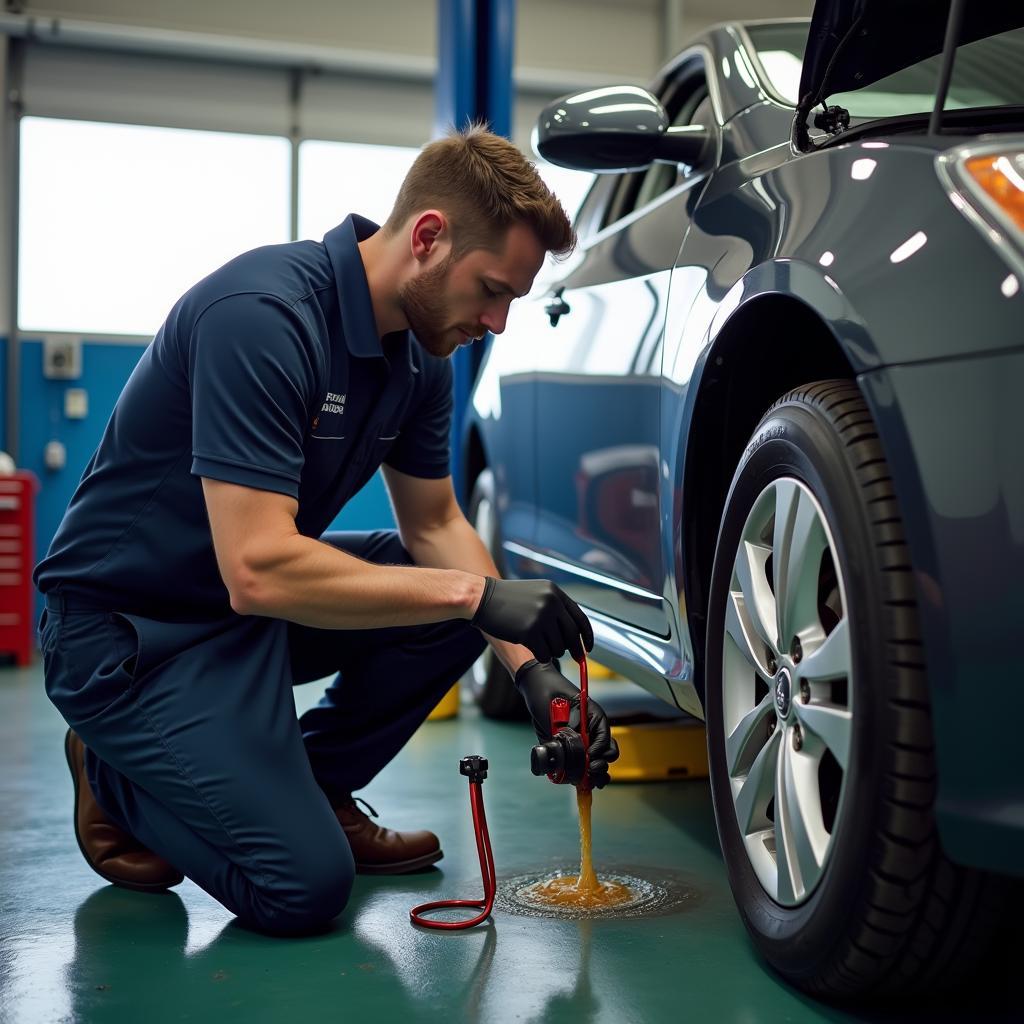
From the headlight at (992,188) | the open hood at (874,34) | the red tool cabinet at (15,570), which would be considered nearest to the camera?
the headlight at (992,188)

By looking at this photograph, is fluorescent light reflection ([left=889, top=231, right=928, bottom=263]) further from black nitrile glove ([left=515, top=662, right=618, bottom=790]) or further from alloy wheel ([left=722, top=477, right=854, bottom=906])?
black nitrile glove ([left=515, top=662, right=618, bottom=790])

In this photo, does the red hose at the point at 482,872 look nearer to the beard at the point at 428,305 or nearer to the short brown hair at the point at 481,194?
the beard at the point at 428,305

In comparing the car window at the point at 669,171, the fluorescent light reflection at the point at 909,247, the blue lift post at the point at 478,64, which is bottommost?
the fluorescent light reflection at the point at 909,247

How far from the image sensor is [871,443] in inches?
52.1

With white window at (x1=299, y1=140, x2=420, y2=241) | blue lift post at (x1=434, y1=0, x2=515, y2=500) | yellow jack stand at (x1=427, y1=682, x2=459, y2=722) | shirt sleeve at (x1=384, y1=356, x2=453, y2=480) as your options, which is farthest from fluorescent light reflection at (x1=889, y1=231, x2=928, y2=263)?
white window at (x1=299, y1=140, x2=420, y2=241)

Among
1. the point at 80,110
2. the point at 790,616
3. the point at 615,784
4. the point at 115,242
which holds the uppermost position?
the point at 80,110

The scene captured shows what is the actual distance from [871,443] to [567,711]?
73cm

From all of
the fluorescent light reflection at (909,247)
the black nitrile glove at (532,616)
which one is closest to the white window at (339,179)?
the black nitrile glove at (532,616)

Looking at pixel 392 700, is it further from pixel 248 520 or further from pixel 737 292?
pixel 737 292

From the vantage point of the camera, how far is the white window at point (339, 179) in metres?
7.24

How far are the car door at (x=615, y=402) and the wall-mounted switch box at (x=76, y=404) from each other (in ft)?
14.5

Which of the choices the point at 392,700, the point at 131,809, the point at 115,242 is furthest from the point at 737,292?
the point at 115,242

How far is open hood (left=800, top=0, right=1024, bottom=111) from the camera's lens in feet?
5.33

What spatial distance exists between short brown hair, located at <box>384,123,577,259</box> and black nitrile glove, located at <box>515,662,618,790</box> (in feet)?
2.17
